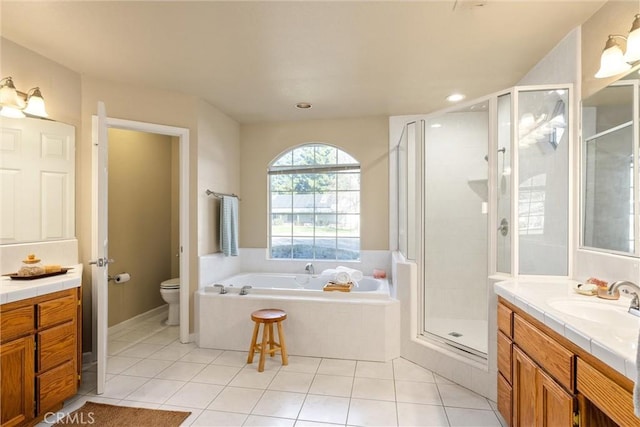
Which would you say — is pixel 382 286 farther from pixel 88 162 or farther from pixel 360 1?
pixel 88 162

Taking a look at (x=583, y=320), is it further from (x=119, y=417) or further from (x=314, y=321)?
(x=119, y=417)

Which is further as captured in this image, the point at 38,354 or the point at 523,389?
the point at 38,354

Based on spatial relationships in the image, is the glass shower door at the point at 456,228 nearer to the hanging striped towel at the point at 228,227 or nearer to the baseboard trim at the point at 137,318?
the hanging striped towel at the point at 228,227

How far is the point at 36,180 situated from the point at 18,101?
56 cm

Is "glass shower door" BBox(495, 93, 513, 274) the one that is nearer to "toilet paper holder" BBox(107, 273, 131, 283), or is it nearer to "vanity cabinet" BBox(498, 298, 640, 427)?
"vanity cabinet" BBox(498, 298, 640, 427)

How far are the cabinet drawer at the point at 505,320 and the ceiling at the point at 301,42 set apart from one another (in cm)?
172

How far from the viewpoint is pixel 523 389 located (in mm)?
1630

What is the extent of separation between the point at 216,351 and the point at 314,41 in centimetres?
279

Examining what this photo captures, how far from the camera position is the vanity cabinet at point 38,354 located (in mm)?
1740

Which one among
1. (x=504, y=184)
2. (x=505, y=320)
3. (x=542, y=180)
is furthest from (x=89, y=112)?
(x=542, y=180)

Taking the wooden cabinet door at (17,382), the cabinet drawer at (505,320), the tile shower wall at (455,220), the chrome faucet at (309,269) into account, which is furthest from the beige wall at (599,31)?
the wooden cabinet door at (17,382)

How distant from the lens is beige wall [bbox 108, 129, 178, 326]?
362 cm

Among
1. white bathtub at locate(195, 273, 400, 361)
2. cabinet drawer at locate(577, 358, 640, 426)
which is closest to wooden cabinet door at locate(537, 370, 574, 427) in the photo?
cabinet drawer at locate(577, 358, 640, 426)

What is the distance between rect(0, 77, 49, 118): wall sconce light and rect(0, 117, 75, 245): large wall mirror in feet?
0.18
